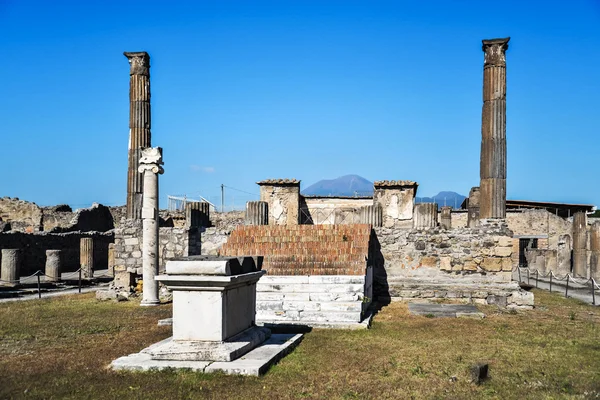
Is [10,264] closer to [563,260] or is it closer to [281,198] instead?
[281,198]

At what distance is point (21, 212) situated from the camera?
115 feet

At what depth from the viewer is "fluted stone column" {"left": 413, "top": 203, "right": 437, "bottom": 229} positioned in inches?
605

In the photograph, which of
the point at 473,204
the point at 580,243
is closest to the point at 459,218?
the point at 473,204

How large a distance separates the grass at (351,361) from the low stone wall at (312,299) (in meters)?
0.57

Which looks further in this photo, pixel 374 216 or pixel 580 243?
pixel 580 243

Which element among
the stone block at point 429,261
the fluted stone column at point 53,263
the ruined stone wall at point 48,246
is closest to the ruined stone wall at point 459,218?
the ruined stone wall at point 48,246

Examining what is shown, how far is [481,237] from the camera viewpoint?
46.5ft

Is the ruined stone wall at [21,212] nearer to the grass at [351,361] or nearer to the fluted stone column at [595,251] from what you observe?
the grass at [351,361]

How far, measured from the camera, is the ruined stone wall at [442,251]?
555 inches

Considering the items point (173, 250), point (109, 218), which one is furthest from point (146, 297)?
point (109, 218)

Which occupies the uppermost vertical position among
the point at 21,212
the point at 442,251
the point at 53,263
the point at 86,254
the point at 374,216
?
the point at 374,216

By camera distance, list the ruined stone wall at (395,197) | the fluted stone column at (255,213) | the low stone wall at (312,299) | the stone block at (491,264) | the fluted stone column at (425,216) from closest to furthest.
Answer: the low stone wall at (312,299) < the stone block at (491,264) < the fluted stone column at (425,216) < the fluted stone column at (255,213) < the ruined stone wall at (395,197)

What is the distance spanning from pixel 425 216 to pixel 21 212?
27.2 m

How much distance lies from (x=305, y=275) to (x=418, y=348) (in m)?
4.16
